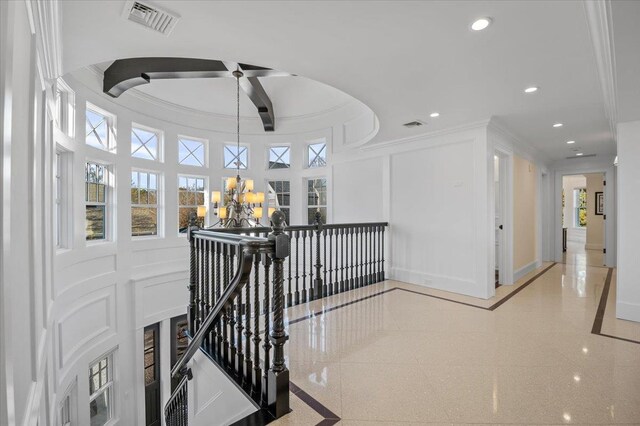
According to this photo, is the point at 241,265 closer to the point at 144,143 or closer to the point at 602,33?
the point at 602,33

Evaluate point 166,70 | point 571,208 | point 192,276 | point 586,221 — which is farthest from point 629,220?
point 571,208

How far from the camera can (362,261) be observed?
533 centimetres

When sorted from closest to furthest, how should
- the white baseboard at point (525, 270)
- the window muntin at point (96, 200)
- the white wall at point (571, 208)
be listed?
the window muntin at point (96, 200)
the white baseboard at point (525, 270)
the white wall at point (571, 208)

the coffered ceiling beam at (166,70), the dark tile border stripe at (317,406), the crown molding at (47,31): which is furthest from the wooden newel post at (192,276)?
the coffered ceiling beam at (166,70)

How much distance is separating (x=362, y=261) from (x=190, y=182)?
13.2 feet

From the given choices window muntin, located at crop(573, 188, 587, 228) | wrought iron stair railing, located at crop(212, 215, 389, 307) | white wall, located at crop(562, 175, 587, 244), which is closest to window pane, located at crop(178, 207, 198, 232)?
wrought iron stair railing, located at crop(212, 215, 389, 307)

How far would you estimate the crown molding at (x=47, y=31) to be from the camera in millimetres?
1703

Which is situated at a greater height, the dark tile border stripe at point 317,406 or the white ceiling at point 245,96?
the white ceiling at point 245,96

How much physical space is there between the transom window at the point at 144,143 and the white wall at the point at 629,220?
7.13 meters

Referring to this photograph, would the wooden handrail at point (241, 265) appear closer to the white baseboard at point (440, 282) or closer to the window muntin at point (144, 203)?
the white baseboard at point (440, 282)

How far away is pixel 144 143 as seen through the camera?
19.2 ft

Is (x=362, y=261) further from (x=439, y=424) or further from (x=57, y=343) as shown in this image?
(x=57, y=343)

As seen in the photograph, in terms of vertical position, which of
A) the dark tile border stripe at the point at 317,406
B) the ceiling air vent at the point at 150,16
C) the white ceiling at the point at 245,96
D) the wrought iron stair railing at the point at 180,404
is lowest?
the wrought iron stair railing at the point at 180,404

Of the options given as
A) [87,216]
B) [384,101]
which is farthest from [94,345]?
[384,101]
